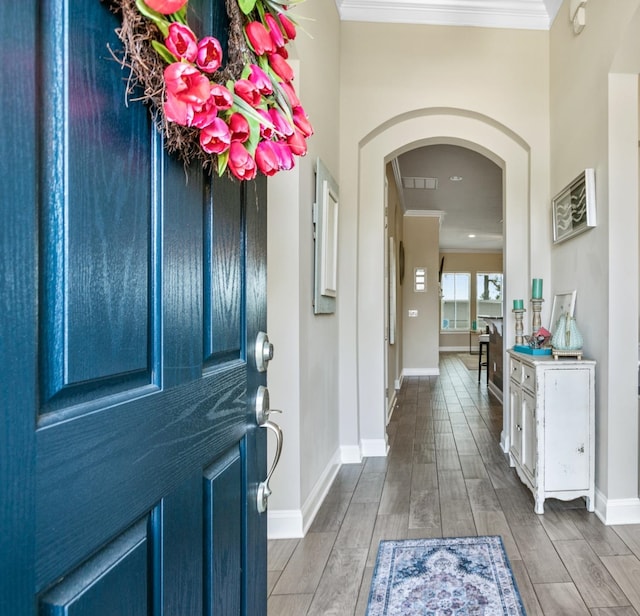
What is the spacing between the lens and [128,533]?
56 centimetres

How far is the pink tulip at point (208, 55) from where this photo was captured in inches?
22.7

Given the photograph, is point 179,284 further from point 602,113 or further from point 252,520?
point 602,113

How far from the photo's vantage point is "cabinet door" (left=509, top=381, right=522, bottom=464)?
8.73ft

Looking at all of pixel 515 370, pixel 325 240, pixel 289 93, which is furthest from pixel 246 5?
pixel 515 370

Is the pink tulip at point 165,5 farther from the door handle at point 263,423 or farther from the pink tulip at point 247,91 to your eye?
the door handle at point 263,423

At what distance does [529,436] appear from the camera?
2.47 metres

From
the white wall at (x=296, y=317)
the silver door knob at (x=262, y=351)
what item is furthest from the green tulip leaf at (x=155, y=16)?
the white wall at (x=296, y=317)

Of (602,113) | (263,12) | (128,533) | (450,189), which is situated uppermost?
(450,189)

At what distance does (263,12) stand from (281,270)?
4.39 feet

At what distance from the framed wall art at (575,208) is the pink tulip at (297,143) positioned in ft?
6.98

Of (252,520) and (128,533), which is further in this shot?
(252,520)

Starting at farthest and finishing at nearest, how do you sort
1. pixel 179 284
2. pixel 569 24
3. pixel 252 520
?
pixel 569 24
pixel 252 520
pixel 179 284

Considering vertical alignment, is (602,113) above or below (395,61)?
below

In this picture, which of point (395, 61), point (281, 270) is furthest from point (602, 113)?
point (281, 270)
